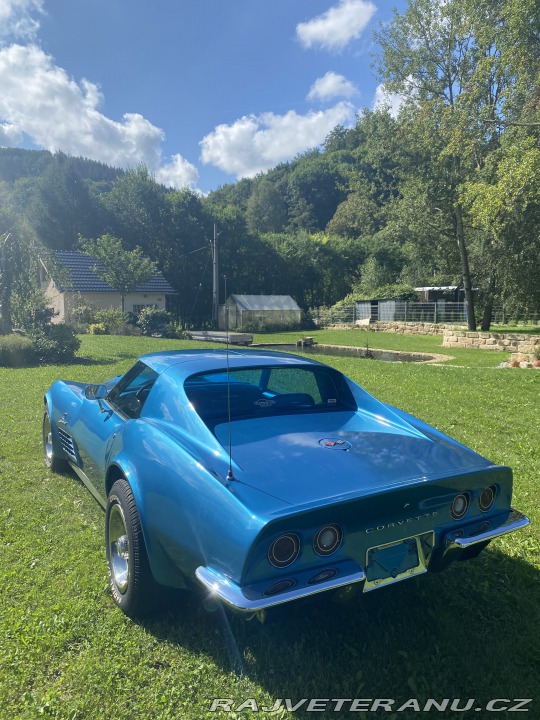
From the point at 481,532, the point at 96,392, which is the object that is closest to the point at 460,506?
the point at 481,532

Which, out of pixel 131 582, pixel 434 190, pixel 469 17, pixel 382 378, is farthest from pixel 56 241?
pixel 131 582

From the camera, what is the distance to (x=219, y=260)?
50656mm

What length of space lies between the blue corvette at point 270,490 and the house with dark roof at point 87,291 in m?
28.0

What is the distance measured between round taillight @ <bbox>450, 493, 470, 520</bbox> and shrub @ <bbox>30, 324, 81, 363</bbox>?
44.5 feet

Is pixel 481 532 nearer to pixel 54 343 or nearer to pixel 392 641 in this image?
pixel 392 641

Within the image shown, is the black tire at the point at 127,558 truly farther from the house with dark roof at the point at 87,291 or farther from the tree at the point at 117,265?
the tree at the point at 117,265

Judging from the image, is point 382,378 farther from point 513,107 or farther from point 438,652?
point 513,107

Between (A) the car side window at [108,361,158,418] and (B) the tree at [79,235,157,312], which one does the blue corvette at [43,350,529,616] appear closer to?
(A) the car side window at [108,361,158,418]

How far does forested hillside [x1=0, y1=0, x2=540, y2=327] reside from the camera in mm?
16703

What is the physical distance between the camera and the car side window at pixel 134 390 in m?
3.26

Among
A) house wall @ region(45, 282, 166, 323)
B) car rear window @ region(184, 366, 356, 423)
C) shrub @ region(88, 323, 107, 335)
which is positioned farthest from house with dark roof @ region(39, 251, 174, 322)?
car rear window @ region(184, 366, 356, 423)

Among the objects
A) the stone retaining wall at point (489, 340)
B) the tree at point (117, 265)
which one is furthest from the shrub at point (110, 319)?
the stone retaining wall at point (489, 340)

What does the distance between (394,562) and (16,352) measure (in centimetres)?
1375

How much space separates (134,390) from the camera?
3.54m
